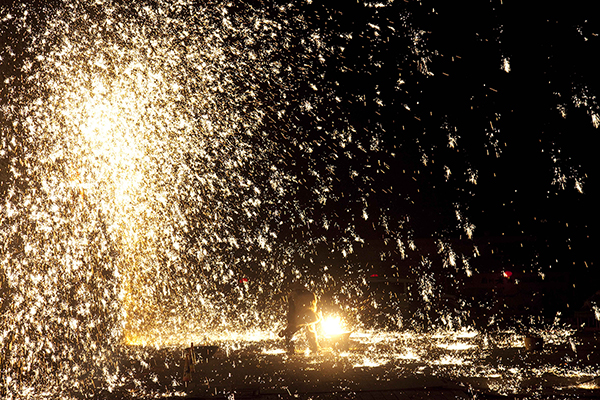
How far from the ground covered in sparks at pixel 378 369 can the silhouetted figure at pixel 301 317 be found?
0.94 feet

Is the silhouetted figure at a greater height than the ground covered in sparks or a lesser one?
greater

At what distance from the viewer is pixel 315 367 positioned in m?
9.30

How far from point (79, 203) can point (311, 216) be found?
1534 cm

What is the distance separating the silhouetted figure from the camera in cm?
1124

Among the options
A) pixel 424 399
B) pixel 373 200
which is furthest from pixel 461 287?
pixel 424 399

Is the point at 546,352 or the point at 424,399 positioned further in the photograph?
the point at 546,352

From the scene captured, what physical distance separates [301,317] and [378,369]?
2.86 meters

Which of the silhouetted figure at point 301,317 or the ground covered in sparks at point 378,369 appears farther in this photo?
the silhouetted figure at point 301,317

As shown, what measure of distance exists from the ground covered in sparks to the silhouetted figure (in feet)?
0.94

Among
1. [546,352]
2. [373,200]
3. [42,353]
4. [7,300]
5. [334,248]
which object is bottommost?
[546,352]

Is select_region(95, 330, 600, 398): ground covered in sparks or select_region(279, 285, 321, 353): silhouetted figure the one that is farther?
select_region(279, 285, 321, 353): silhouetted figure

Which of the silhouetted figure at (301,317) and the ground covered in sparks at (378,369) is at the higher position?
the silhouetted figure at (301,317)

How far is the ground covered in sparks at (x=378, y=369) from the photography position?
7449 mm

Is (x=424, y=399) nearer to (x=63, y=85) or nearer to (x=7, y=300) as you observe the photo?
(x=7, y=300)
